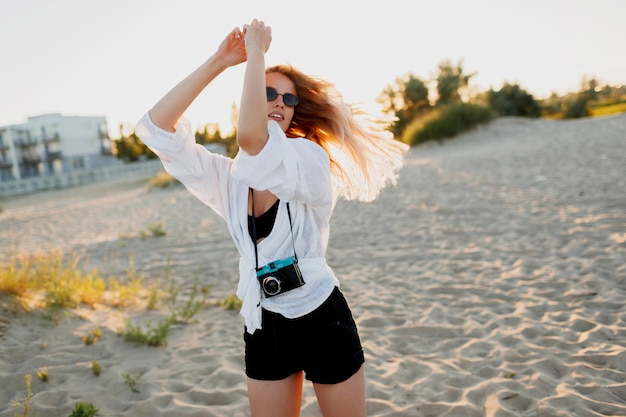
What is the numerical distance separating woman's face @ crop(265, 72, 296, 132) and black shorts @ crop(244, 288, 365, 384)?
0.72 meters

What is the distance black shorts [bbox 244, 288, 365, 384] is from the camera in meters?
1.72

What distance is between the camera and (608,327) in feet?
12.1

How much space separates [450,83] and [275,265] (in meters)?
32.4

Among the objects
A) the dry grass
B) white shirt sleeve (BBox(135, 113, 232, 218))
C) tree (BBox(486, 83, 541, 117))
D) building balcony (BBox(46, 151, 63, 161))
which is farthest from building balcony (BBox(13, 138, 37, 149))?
white shirt sleeve (BBox(135, 113, 232, 218))

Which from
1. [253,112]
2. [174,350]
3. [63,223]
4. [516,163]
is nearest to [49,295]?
[174,350]

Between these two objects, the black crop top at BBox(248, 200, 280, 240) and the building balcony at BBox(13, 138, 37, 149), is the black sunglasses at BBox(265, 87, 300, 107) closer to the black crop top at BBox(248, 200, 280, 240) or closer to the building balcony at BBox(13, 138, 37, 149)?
the black crop top at BBox(248, 200, 280, 240)

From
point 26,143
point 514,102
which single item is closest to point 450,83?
point 514,102

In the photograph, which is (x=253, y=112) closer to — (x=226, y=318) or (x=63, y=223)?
(x=226, y=318)

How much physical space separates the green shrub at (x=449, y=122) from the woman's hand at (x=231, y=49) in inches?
825

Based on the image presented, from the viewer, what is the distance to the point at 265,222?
1.79m

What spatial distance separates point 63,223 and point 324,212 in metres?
13.0

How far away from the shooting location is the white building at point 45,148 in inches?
2280

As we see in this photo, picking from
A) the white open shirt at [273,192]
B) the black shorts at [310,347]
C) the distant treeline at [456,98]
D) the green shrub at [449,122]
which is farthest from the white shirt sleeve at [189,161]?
the distant treeline at [456,98]

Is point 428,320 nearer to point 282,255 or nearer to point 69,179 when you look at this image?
point 282,255
